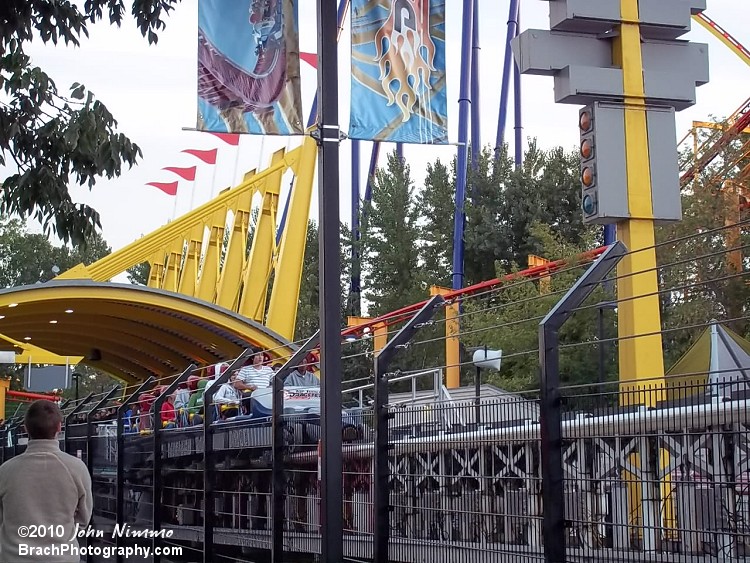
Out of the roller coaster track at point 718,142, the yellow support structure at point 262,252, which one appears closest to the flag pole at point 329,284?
the roller coaster track at point 718,142

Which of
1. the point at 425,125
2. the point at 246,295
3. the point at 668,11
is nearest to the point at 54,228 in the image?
the point at 425,125

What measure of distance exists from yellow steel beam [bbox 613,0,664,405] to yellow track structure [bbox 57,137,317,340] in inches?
892

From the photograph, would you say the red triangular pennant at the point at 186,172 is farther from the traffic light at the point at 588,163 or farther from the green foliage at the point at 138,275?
the green foliage at the point at 138,275

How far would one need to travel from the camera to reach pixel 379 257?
166ft

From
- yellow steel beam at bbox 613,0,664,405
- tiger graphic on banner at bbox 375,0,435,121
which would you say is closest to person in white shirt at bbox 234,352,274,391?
tiger graphic on banner at bbox 375,0,435,121

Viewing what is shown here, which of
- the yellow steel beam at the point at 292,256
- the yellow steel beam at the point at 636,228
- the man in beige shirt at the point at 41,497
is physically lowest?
the man in beige shirt at the point at 41,497

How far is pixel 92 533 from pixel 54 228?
6.00 m

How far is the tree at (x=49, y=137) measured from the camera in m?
9.24

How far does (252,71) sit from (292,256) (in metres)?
27.7

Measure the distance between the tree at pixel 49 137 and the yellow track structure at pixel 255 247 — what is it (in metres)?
23.2

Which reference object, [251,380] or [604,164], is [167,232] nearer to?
[251,380]

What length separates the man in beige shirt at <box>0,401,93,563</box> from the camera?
216 inches

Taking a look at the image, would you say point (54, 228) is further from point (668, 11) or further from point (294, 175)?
point (294, 175)

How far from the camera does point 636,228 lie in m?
11.0
